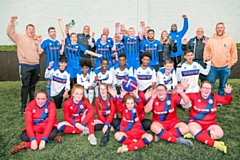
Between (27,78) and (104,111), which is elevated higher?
(27,78)

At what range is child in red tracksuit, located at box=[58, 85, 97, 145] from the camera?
3.30 m

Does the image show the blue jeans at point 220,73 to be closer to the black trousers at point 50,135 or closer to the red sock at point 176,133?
the red sock at point 176,133

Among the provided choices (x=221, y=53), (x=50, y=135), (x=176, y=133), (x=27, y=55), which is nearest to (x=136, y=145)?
(x=176, y=133)

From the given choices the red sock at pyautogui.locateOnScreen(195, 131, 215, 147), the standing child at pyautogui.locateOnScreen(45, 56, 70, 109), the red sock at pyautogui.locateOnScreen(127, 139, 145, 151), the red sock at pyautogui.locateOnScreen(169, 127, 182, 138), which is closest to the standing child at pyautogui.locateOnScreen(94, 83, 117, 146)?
the red sock at pyautogui.locateOnScreen(127, 139, 145, 151)

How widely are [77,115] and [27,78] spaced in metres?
1.27

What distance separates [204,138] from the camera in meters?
3.00

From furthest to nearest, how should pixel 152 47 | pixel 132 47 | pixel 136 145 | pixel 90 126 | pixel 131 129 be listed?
pixel 132 47 < pixel 152 47 < pixel 90 126 < pixel 131 129 < pixel 136 145

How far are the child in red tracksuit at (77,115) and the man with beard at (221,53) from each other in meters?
2.38

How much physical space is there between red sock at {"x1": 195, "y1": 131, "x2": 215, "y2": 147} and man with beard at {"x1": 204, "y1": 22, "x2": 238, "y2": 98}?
5.73 ft

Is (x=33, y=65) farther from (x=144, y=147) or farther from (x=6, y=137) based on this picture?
(x=144, y=147)

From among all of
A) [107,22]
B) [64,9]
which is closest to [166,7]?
[107,22]

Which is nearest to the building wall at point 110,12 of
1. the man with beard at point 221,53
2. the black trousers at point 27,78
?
the man with beard at point 221,53

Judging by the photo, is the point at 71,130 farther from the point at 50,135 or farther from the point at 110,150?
the point at 110,150

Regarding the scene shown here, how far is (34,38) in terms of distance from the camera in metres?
4.23
